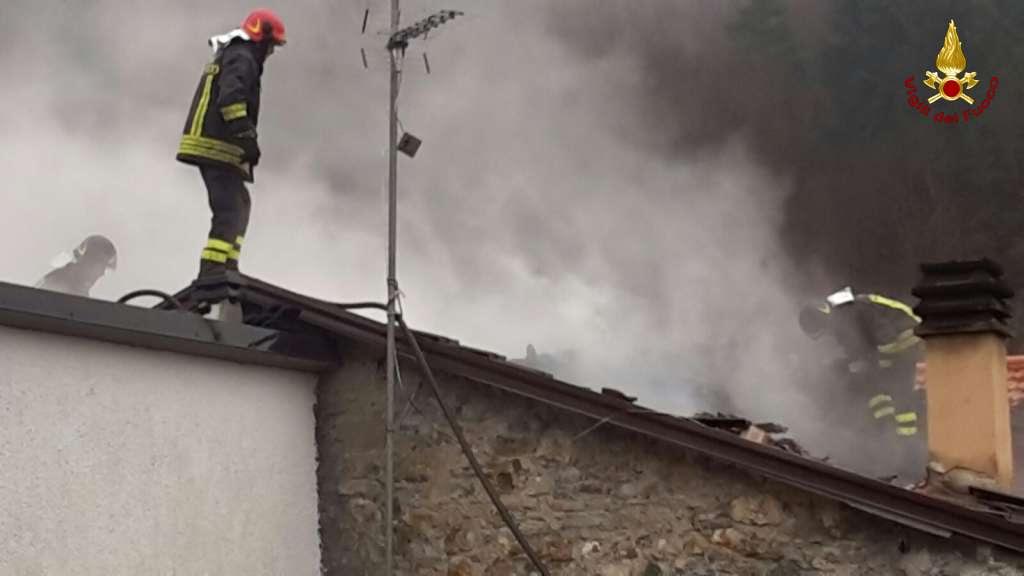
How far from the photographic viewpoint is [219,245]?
257 inches

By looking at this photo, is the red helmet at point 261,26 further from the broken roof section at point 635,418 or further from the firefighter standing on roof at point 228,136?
the broken roof section at point 635,418

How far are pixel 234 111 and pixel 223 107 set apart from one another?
8cm

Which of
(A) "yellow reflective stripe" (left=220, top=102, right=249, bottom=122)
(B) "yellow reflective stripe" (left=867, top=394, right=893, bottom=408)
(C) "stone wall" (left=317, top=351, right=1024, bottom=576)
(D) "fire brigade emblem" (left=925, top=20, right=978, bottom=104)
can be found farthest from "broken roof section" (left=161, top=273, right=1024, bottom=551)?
(D) "fire brigade emblem" (left=925, top=20, right=978, bottom=104)

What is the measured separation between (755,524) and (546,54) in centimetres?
938

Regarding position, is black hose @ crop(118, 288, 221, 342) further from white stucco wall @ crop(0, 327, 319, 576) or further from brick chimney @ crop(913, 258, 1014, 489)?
brick chimney @ crop(913, 258, 1014, 489)

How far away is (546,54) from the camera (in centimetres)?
1341

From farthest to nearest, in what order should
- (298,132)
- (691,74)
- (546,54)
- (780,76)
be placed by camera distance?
(780,76), (691,74), (546,54), (298,132)

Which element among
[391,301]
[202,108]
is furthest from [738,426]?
[202,108]

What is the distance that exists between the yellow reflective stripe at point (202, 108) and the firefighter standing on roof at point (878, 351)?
19.2 ft

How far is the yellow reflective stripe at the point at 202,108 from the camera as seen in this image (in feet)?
21.9

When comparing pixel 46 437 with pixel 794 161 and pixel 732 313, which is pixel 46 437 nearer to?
pixel 732 313

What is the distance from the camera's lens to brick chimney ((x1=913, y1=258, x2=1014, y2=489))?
5582 mm

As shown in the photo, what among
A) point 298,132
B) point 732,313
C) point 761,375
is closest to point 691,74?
point 732,313

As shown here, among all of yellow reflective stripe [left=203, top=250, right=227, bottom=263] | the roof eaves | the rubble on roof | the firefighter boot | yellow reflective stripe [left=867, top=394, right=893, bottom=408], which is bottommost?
the rubble on roof
